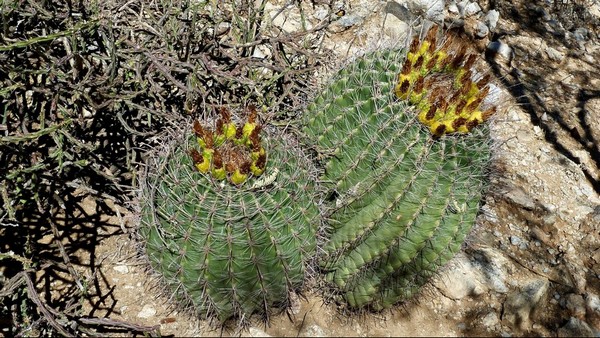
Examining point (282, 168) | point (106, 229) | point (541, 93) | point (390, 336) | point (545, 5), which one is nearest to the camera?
point (282, 168)

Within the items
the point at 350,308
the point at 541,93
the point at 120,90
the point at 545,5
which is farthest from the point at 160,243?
the point at 545,5

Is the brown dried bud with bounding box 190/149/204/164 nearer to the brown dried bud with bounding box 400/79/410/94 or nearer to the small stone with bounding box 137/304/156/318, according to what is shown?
the brown dried bud with bounding box 400/79/410/94

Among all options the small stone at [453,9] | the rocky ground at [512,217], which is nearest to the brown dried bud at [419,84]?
the rocky ground at [512,217]

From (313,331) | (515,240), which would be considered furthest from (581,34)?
(313,331)

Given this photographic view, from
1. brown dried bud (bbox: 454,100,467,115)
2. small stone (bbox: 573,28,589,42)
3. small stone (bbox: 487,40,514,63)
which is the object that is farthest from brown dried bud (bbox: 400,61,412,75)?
small stone (bbox: 573,28,589,42)

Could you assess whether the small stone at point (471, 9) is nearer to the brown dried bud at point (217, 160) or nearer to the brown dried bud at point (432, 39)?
the brown dried bud at point (432, 39)

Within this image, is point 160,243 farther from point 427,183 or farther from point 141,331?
point 427,183

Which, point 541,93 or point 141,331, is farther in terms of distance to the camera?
point 541,93
